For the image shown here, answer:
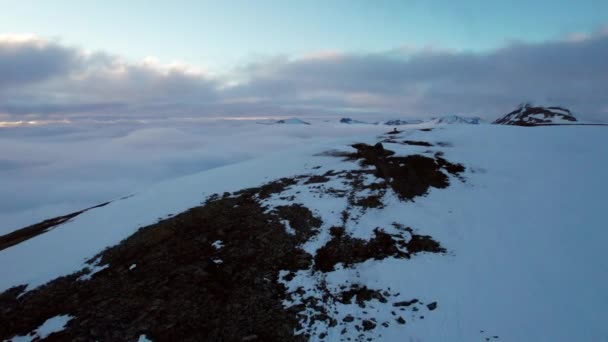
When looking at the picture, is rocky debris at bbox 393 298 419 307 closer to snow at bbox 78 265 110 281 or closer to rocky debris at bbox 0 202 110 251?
snow at bbox 78 265 110 281

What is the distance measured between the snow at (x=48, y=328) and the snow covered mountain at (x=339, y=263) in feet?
0.38

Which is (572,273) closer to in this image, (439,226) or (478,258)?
(478,258)

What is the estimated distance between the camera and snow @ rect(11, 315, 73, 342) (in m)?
13.7

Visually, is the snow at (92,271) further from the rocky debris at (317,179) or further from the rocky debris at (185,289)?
the rocky debris at (317,179)

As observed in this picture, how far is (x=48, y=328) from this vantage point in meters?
14.1

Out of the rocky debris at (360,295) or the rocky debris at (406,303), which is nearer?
the rocky debris at (406,303)

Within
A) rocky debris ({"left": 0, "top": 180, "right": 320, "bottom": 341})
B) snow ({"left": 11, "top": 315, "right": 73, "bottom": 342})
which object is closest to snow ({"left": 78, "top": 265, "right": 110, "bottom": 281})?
rocky debris ({"left": 0, "top": 180, "right": 320, "bottom": 341})

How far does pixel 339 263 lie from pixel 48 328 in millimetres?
14957

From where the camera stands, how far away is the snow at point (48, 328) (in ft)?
44.9

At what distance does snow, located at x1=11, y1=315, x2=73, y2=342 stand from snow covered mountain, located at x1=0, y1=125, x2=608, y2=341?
0.11 meters

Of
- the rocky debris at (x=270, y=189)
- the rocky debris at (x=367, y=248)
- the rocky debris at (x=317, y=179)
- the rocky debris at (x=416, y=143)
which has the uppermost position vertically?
the rocky debris at (x=416, y=143)

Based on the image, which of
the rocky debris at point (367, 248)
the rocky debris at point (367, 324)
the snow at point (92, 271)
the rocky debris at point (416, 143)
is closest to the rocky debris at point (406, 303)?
the rocky debris at point (367, 324)

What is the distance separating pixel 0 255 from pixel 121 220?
1082 centimetres

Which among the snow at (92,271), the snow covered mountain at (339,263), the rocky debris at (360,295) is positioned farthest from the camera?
the snow at (92,271)
